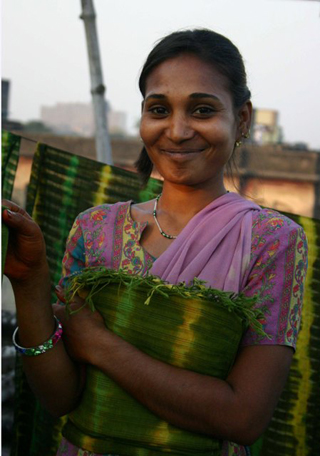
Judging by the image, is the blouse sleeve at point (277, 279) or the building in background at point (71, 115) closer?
the blouse sleeve at point (277, 279)

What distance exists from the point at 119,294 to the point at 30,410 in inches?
58.9

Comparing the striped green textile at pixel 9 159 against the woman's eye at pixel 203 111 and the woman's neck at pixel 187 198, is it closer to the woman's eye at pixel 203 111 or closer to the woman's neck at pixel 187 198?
the woman's neck at pixel 187 198

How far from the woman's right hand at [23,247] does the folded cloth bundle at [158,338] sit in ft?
0.46

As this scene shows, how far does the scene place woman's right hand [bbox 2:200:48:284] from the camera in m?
1.60

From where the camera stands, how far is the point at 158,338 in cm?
174

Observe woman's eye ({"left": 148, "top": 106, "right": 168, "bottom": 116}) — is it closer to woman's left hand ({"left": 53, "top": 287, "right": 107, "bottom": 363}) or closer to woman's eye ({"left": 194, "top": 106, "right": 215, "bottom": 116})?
woman's eye ({"left": 194, "top": 106, "right": 215, "bottom": 116})

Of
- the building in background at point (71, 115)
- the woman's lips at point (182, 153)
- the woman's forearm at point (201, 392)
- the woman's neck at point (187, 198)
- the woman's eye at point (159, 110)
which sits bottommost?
the building in background at point (71, 115)

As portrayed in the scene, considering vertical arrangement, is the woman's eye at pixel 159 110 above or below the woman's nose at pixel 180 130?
above

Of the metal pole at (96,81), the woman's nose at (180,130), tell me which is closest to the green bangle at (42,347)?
the woman's nose at (180,130)

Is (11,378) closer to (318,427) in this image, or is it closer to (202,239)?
(318,427)

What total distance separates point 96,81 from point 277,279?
3.09 meters

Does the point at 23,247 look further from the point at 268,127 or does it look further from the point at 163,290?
the point at 268,127

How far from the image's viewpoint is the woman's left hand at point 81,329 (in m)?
1.78

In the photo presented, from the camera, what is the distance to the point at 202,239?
1.89m
